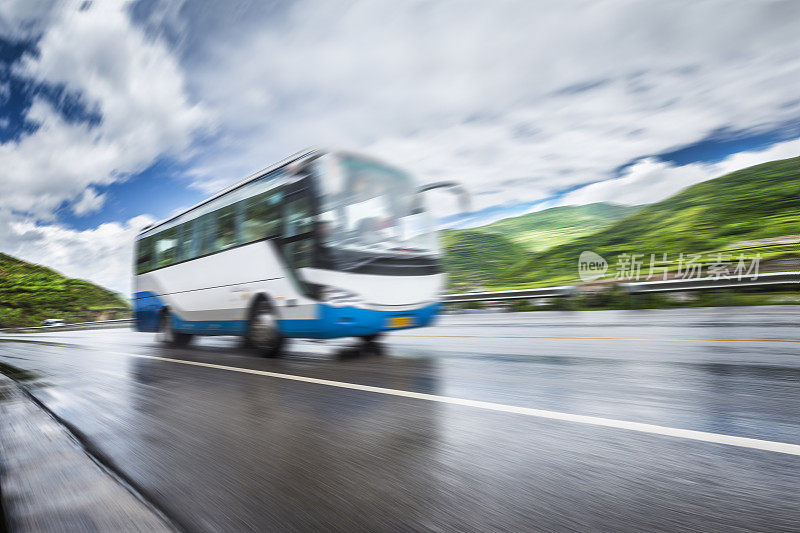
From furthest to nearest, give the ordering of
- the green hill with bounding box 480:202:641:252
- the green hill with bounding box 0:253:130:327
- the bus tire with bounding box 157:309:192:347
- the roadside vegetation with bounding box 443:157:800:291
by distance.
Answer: the green hill with bounding box 0:253:130:327, the green hill with bounding box 480:202:641:252, the roadside vegetation with bounding box 443:157:800:291, the bus tire with bounding box 157:309:192:347

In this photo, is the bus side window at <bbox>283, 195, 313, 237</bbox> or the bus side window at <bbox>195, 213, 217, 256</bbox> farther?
the bus side window at <bbox>195, 213, 217, 256</bbox>

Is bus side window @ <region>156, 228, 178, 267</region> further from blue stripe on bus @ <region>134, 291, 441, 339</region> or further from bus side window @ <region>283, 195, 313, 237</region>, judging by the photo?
bus side window @ <region>283, 195, 313, 237</region>

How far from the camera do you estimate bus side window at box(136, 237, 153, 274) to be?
520 inches

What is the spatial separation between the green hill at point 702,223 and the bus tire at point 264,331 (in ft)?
39.0

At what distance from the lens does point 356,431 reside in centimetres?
336

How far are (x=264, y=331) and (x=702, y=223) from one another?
109 ft

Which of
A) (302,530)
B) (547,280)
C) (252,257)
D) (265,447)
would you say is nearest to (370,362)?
(252,257)

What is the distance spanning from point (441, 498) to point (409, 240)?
606cm

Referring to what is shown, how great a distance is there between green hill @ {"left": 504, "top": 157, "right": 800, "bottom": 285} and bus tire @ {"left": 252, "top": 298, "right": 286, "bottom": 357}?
11.9 metres

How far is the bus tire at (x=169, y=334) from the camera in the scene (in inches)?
487

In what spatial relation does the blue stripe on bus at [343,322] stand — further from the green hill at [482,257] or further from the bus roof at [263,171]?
the green hill at [482,257]

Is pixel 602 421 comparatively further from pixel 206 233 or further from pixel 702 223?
pixel 702 223

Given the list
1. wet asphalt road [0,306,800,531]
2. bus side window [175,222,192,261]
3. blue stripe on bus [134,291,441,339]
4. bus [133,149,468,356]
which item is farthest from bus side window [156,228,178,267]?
wet asphalt road [0,306,800,531]

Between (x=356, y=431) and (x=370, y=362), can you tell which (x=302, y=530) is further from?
(x=370, y=362)
